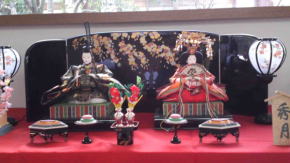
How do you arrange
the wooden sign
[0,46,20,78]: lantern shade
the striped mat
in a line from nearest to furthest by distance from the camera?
1. the wooden sign
2. the striped mat
3. [0,46,20,78]: lantern shade

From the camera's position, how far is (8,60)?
170 centimetres

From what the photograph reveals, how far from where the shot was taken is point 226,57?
1811 mm

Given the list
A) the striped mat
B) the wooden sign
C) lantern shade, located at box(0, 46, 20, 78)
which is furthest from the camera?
lantern shade, located at box(0, 46, 20, 78)

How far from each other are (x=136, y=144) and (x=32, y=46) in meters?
0.78

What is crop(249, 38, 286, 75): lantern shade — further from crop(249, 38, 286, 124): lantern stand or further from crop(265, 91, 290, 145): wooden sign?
crop(265, 91, 290, 145): wooden sign

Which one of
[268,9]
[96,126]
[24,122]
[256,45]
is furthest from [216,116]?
[24,122]

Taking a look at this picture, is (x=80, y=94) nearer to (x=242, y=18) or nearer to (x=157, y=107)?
(x=157, y=107)

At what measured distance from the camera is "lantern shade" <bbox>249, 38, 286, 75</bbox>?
5.20ft

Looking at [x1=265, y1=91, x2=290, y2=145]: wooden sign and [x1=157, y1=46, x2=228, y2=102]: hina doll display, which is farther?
[x1=157, y1=46, x2=228, y2=102]: hina doll display

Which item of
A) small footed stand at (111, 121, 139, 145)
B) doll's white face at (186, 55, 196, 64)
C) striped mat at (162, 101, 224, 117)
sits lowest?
small footed stand at (111, 121, 139, 145)

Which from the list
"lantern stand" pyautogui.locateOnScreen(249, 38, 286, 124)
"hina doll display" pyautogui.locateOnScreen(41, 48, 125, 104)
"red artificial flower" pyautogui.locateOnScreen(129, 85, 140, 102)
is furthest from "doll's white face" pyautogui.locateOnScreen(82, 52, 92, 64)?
"lantern stand" pyautogui.locateOnScreen(249, 38, 286, 124)

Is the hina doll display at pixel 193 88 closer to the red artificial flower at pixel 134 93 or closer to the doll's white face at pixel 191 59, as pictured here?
the doll's white face at pixel 191 59

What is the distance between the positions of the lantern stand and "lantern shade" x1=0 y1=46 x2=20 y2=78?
1.02 m

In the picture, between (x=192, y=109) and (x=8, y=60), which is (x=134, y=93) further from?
(x=8, y=60)
